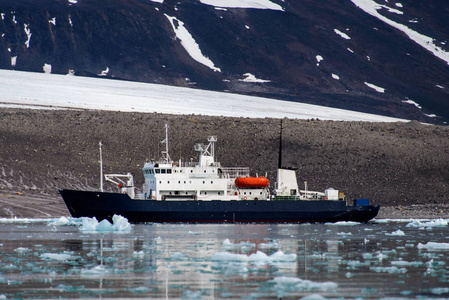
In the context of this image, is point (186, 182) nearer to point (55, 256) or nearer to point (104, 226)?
point (104, 226)

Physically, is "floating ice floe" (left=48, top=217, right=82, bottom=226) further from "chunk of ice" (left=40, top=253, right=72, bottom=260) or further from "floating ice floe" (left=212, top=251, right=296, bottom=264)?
"floating ice floe" (left=212, top=251, right=296, bottom=264)

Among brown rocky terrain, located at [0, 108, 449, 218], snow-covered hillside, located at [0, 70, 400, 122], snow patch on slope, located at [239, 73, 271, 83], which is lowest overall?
brown rocky terrain, located at [0, 108, 449, 218]

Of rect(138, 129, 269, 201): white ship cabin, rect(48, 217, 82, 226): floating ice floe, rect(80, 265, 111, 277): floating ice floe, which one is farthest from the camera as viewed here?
rect(138, 129, 269, 201): white ship cabin

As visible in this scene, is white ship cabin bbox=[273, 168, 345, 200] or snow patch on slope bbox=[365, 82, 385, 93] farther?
snow patch on slope bbox=[365, 82, 385, 93]

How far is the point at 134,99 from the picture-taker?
99.8m

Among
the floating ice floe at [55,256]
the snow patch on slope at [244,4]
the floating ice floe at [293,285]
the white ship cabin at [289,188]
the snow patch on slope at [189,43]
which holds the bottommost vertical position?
the floating ice floe at [293,285]

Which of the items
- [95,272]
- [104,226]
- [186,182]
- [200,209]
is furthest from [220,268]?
[186,182]

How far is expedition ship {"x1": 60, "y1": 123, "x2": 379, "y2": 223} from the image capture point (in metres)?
45.1

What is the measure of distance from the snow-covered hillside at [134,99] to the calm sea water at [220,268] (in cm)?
6044

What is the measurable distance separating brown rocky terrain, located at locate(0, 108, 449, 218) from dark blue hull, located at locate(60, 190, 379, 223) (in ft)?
31.6

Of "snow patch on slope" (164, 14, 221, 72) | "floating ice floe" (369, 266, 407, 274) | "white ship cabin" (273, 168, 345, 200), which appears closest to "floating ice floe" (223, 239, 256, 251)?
"floating ice floe" (369, 266, 407, 274)

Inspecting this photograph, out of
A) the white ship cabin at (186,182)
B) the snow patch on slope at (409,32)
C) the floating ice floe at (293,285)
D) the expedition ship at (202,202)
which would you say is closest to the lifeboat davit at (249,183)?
the expedition ship at (202,202)

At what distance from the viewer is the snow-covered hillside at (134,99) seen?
300 feet

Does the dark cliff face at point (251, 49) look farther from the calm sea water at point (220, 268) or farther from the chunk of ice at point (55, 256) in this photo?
the chunk of ice at point (55, 256)
